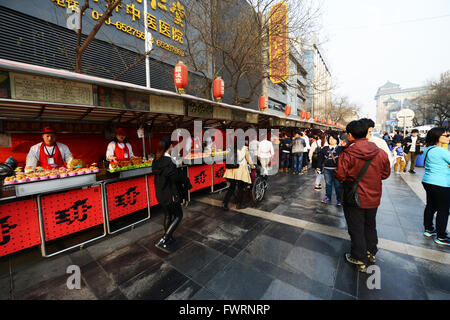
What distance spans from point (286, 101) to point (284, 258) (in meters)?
25.1

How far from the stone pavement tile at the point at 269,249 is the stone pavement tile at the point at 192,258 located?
664 millimetres

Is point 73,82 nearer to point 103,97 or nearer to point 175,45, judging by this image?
point 103,97

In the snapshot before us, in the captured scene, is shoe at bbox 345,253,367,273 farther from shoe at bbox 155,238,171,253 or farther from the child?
the child

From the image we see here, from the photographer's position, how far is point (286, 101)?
24.8 metres

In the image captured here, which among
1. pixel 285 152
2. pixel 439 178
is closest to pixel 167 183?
pixel 439 178

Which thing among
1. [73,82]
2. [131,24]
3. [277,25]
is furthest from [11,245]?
[277,25]

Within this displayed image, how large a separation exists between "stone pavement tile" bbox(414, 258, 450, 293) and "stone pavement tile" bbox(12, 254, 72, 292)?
5236 millimetres

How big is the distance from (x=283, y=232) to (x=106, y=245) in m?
3.54

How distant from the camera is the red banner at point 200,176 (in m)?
5.91

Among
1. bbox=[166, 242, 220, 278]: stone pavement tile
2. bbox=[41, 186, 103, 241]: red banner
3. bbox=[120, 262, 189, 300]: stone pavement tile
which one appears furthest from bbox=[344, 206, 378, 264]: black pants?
bbox=[41, 186, 103, 241]: red banner

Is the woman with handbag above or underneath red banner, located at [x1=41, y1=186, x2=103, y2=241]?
above

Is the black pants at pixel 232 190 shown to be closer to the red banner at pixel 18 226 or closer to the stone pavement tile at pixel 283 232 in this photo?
the stone pavement tile at pixel 283 232

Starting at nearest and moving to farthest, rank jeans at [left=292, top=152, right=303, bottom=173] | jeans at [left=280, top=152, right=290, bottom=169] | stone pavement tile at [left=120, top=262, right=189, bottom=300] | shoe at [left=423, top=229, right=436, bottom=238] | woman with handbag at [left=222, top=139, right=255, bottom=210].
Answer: stone pavement tile at [left=120, top=262, right=189, bottom=300], shoe at [left=423, top=229, right=436, bottom=238], woman with handbag at [left=222, top=139, right=255, bottom=210], jeans at [left=292, top=152, right=303, bottom=173], jeans at [left=280, top=152, right=290, bottom=169]

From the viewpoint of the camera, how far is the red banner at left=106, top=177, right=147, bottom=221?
398cm
